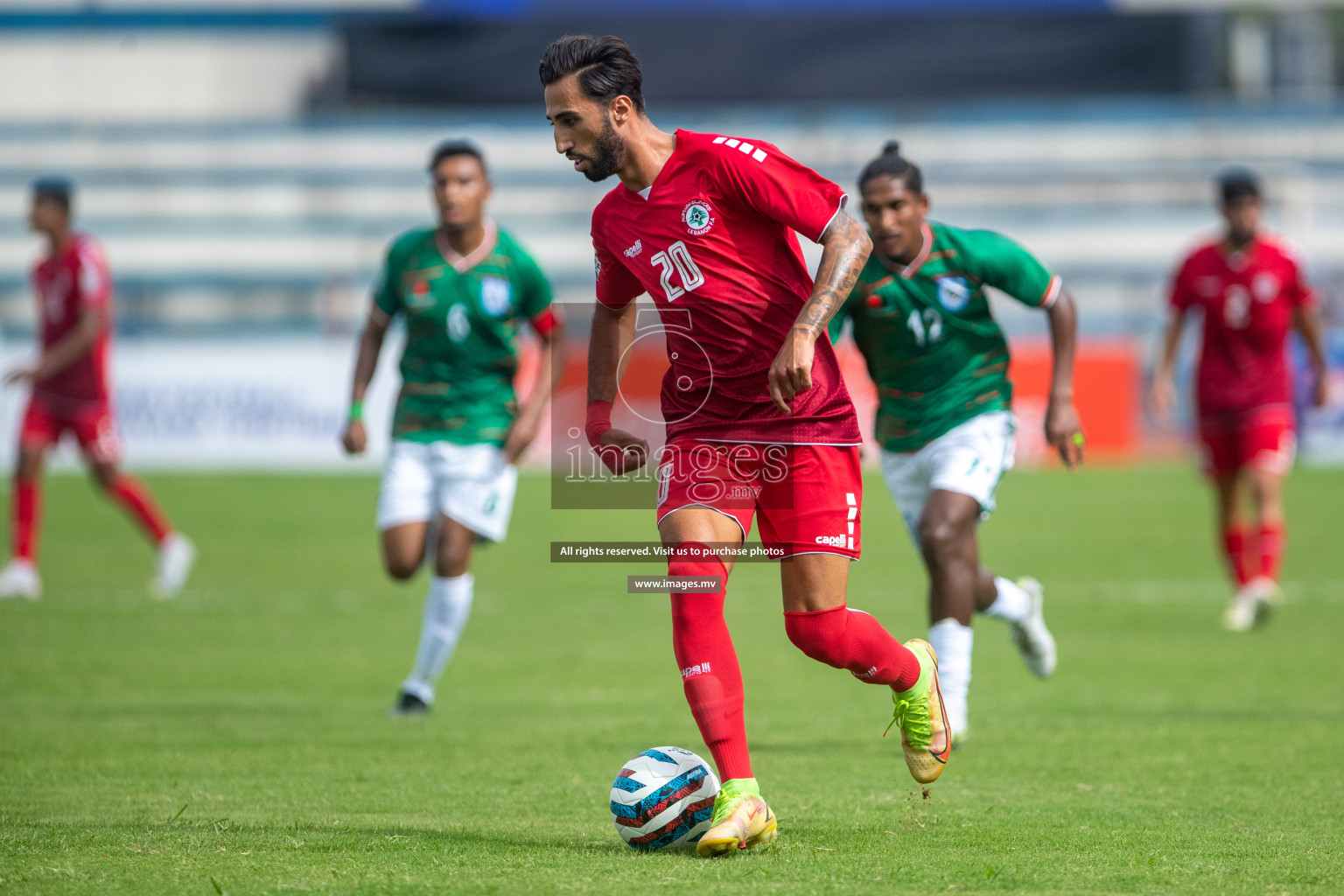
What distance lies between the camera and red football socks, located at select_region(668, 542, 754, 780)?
15.8 feet

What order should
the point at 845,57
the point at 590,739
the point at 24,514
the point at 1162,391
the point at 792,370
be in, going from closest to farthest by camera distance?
the point at 792,370, the point at 590,739, the point at 1162,391, the point at 24,514, the point at 845,57

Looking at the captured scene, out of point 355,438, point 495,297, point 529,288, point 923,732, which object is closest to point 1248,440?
point 529,288

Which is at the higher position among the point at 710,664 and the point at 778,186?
the point at 778,186

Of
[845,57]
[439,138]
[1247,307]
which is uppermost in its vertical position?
[845,57]

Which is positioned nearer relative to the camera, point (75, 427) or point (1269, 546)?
point (1269, 546)

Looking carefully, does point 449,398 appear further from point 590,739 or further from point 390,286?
point 590,739

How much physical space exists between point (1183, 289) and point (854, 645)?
715 centimetres

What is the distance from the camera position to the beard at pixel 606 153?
15.9ft

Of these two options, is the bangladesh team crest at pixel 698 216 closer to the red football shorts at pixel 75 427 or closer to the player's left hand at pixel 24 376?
the player's left hand at pixel 24 376

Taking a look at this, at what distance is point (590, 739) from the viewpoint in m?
7.16

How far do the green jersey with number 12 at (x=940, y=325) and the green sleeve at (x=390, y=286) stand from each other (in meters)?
2.37

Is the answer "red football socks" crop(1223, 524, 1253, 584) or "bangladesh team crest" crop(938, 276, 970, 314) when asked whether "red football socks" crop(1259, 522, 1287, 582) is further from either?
"bangladesh team crest" crop(938, 276, 970, 314)

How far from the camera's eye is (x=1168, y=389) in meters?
11.6

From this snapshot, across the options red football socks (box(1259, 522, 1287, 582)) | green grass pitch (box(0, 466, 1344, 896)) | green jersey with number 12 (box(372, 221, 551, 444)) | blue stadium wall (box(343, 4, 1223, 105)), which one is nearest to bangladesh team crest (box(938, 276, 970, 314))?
green grass pitch (box(0, 466, 1344, 896))
